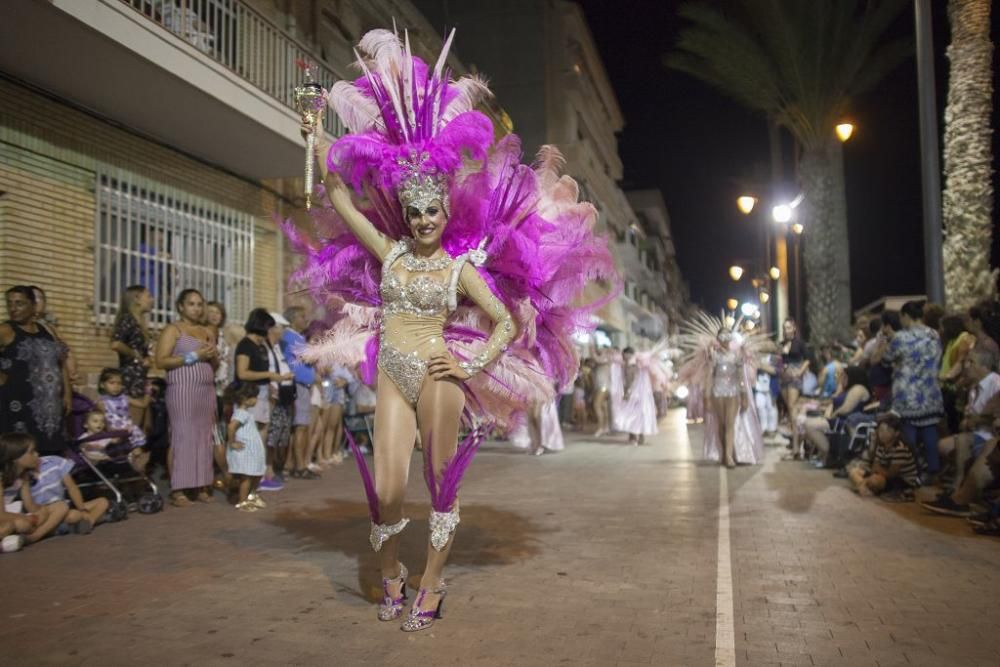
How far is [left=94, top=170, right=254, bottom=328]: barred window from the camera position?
12203mm

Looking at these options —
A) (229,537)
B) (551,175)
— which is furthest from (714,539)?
(229,537)

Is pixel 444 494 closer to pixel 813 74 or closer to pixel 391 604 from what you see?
pixel 391 604

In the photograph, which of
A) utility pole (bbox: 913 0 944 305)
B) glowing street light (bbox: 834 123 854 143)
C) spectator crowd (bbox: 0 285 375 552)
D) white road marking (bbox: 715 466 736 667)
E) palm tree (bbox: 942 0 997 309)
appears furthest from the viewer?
glowing street light (bbox: 834 123 854 143)

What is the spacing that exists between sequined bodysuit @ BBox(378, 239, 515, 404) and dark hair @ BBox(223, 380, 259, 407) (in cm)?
450

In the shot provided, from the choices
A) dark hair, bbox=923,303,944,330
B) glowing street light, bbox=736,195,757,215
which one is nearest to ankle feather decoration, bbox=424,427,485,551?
dark hair, bbox=923,303,944,330

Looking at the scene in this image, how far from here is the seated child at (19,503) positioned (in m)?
6.56

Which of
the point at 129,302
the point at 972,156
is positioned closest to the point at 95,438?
the point at 129,302

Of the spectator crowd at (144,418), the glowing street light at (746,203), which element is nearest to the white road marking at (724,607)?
the spectator crowd at (144,418)

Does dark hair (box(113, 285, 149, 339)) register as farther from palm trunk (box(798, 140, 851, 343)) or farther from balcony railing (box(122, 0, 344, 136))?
palm trunk (box(798, 140, 851, 343))

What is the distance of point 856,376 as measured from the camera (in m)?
12.2

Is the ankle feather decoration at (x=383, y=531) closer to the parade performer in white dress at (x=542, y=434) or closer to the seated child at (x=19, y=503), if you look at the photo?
the seated child at (x=19, y=503)

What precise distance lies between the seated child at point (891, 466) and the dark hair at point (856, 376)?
7.91ft

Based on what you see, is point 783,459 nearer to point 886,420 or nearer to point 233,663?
point 886,420

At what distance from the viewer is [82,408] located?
8305 mm
